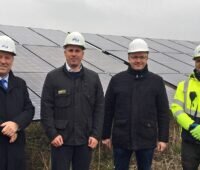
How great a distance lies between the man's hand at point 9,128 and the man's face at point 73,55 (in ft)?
3.31

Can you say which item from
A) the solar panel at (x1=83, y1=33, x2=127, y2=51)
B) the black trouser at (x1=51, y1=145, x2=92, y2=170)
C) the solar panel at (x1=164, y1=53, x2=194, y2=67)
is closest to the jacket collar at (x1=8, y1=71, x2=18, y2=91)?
the black trouser at (x1=51, y1=145, x2=92, y2=170)

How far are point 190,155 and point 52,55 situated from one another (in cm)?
512

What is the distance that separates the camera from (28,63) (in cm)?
798

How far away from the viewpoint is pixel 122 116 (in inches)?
194

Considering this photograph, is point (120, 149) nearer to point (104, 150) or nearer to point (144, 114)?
point (144, 114)

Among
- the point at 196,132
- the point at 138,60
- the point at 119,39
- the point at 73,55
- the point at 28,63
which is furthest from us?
the point at 119,39

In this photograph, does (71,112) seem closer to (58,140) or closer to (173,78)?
(58,140)

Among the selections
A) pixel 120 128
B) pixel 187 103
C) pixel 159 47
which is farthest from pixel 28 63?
pixel 159 47

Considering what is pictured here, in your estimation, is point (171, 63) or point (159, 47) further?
point (159, 47)

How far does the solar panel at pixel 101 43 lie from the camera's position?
11391mm

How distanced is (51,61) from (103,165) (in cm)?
294

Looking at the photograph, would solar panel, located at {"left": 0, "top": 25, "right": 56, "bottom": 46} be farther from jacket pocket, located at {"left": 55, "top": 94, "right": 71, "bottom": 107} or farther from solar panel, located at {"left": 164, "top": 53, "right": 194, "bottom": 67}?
jacket pocket, located at {"left": 55, "top": 94, "right": 71, "bottom": 107}

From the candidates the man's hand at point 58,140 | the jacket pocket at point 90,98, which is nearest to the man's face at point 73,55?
the jacket pocket at point 90,98

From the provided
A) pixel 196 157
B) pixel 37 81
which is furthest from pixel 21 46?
pixel 196 157
